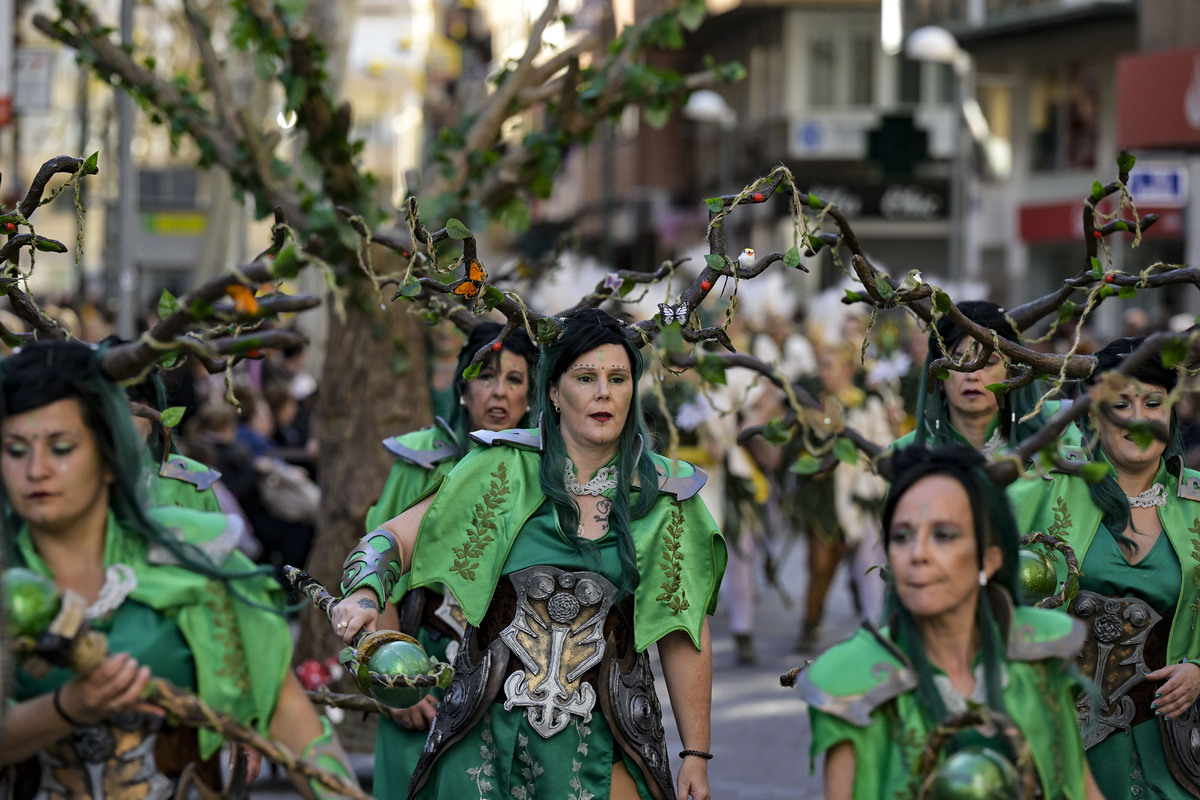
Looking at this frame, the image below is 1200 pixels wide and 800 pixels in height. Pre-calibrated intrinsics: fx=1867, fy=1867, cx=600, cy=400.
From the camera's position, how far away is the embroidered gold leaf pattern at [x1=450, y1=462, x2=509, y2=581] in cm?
467

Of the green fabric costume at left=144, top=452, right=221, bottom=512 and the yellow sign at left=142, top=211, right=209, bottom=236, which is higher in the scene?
the yellow sign at left=142, top=211, right=209, bottom=236

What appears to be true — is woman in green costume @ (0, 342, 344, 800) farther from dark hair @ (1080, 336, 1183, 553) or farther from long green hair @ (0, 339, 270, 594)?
dark hair @ (1080, 336, 1183, 553)

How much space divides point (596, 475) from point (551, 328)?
Result: 1.30 ft

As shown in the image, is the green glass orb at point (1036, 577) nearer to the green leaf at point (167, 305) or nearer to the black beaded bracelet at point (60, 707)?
the green leaf at point (167, 305)

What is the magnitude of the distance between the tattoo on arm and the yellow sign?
5030 centimetres

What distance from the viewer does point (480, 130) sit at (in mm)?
8898

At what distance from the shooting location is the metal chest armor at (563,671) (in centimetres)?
459

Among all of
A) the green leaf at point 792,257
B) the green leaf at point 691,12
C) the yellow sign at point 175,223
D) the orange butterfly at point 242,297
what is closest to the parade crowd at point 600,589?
the orange butterfly at point 242,297

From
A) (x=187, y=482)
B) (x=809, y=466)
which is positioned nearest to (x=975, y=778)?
(x=809, y=466)

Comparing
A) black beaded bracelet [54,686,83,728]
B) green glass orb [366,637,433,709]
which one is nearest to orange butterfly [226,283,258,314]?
black beaded bracelet [54,686,83,728]

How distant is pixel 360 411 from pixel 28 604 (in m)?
Result: 5.70

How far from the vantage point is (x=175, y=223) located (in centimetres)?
5381

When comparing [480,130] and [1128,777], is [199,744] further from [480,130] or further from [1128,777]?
[480,130]

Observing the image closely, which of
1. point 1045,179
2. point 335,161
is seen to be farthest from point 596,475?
point 1045,179
